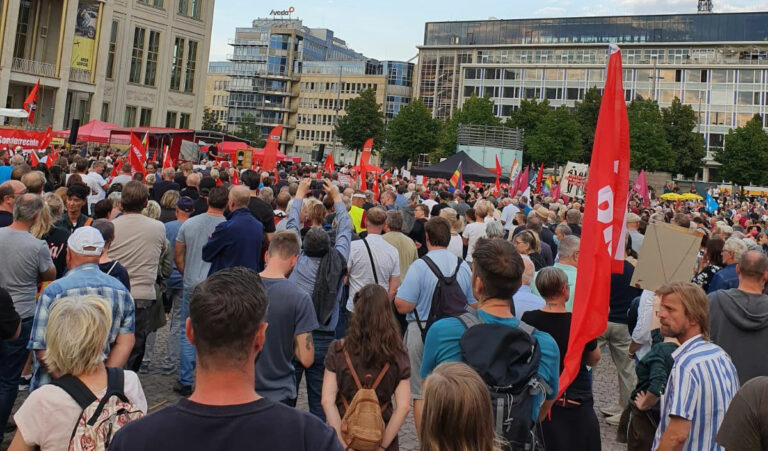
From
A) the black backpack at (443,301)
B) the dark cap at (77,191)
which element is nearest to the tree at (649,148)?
the dark cap at (77,191)

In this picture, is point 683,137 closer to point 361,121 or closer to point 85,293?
point 361,121

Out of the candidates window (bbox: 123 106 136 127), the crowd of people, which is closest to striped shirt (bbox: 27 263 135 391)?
the crowd of people

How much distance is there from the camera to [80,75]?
167 ft

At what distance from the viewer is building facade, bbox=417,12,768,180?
98.4 m

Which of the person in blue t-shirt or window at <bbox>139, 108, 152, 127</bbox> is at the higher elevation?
window at <bbox>139, 108, 152, 127</bbox>

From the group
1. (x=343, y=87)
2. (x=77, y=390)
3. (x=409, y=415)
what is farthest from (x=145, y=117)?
(x=343, y=87)

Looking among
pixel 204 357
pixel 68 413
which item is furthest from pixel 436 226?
pixel 204 357

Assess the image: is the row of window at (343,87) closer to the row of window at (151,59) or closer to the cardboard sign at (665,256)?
the row of window at (151,59)

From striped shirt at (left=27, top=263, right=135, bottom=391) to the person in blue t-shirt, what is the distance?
1999mm

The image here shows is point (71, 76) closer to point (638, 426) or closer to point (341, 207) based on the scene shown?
point (341, 207)

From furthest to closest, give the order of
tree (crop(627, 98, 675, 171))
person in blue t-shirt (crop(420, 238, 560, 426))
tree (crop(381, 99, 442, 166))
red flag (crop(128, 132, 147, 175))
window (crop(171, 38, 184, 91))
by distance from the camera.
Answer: tree (crop(381, 99, 442, 166)), tree (crop(627, 98, 675, 171)), window (crop(171, 38, 184, 91)), red flag (crop(128, 132, 147, 175)), person in blue t-shirt (crop(420, 238, 560, 426))

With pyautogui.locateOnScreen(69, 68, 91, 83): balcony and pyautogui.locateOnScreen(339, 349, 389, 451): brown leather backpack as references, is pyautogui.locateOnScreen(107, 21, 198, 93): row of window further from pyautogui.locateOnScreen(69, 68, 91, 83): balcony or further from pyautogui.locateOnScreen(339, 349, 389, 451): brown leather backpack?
pyautogui.locateOnScreen(339, 349, 389, 451): brown leather backpack

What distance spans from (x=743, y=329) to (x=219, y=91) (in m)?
143

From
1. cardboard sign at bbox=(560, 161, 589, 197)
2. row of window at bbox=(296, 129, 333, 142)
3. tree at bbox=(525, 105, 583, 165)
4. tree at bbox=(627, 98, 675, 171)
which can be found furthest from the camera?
row of window at bbox=(296, 129, 333, 142)
